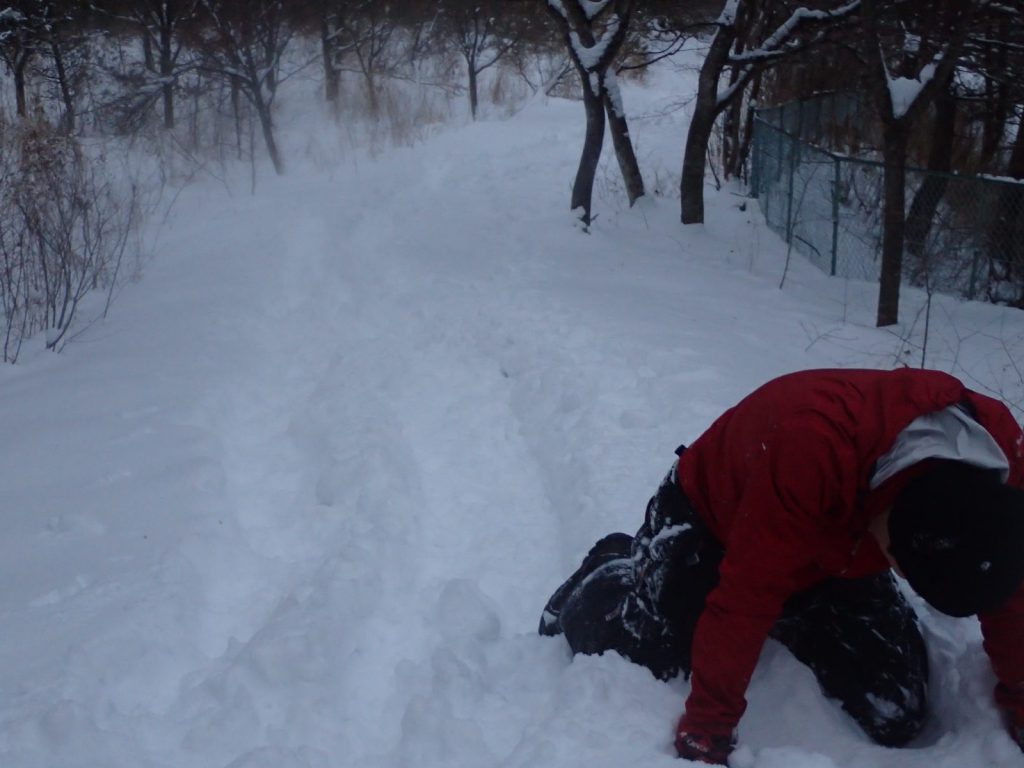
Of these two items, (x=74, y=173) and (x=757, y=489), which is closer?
(x=757, y=489)

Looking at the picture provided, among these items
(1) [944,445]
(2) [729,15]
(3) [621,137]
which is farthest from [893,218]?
(1) [944,445]

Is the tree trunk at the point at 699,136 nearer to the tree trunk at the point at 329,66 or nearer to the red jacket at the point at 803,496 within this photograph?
the red jacket at the point at 803,496

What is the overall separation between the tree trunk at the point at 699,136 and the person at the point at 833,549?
30.8ft

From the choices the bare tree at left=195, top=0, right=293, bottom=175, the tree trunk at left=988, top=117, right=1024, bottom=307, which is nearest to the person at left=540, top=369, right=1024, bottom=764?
the tree trunk at left=988, top=117, right=1024, bottom=307

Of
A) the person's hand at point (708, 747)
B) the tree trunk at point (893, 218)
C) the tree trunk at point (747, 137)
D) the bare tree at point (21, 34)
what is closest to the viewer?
the person's hand at point (708, 747)

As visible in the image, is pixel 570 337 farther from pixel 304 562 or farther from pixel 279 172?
pixel 279 172

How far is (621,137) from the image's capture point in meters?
12.4

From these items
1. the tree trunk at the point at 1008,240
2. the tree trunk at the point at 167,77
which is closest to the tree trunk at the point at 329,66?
the tree trunk at the point at 167,77

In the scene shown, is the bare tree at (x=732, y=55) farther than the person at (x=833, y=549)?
Yes

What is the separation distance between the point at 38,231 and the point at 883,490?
25.8ft

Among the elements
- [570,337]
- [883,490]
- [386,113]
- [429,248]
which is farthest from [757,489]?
[386,113]

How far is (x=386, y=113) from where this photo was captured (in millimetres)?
20016

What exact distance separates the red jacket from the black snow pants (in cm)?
27

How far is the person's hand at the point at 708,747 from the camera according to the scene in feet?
→ 8.29
